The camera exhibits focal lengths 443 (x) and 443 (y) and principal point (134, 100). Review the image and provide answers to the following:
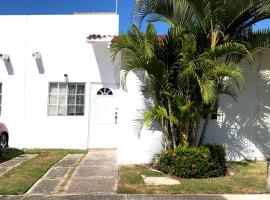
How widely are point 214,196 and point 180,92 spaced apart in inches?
115

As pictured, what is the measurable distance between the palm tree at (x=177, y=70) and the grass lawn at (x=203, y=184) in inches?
49.9

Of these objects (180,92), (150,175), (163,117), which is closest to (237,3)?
(180,92)

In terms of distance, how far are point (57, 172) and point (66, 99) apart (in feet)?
16.5

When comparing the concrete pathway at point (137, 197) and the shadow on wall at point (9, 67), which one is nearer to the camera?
the concrete pathway at point (137, 197)

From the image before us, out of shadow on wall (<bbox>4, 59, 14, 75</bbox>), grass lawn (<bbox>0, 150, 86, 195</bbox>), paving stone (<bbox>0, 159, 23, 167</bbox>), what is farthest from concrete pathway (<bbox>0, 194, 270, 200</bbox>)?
shadow on wall (<bbox>4, 59, 14, 75</bbox>)

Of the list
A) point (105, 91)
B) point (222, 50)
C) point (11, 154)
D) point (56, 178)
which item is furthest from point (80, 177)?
point (105, 91)

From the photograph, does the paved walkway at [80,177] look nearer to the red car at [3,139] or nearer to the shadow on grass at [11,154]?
the shadow on grass at [11,154]

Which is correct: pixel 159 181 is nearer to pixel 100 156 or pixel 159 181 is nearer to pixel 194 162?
pixel 194 162

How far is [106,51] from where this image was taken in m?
14.5

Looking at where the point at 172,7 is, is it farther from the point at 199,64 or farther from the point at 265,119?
the point at 265,119

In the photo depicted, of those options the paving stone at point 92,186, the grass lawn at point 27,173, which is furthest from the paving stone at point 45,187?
the paving stone at point 92,186

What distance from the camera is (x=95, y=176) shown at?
9.56 m

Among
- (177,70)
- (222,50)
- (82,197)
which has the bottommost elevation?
(82,197)

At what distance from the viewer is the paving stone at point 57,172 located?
9.52 metres
